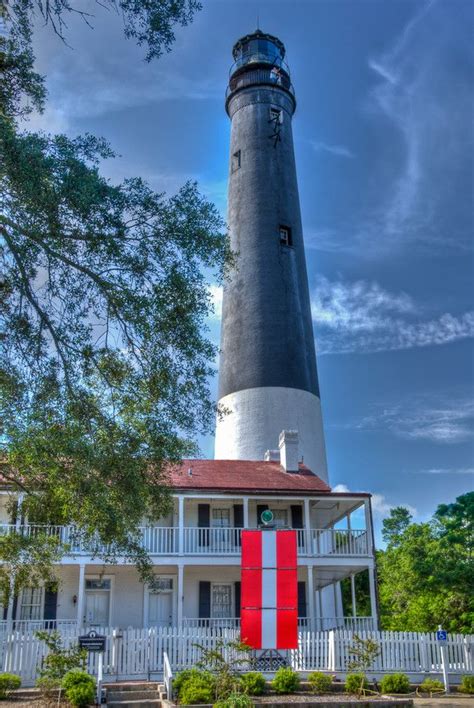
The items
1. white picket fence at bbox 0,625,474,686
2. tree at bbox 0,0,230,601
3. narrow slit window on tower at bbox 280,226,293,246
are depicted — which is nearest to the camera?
tree at bbox 0,0,230,601

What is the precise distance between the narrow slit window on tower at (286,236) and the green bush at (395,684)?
18069 mm

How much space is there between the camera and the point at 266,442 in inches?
1093

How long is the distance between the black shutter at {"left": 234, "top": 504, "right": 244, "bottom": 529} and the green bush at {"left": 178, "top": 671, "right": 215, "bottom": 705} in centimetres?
953

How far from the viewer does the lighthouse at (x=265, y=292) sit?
27.8 m

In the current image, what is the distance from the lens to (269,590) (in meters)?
18.0

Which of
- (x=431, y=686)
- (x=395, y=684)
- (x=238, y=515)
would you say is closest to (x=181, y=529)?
(x=238, y=515)

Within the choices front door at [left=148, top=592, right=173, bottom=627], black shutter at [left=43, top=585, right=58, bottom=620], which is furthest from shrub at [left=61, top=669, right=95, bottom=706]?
front door at [left=148, top=592, right=173, bottom=627]

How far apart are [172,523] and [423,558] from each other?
27.3 ft

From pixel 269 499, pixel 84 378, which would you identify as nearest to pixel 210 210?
pixel 84 378

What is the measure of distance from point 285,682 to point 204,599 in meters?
7.87

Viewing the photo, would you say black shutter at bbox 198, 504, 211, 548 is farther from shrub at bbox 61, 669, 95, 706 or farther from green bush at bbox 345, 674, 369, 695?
shrub at bbox 61, 669, 95, 706

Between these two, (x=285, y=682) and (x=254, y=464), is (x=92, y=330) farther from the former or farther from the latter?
(x=254, y=464)

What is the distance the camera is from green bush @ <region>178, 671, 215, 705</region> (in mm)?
13742

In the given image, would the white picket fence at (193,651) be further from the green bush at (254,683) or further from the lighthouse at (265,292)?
the lighthouse at (265,292)
